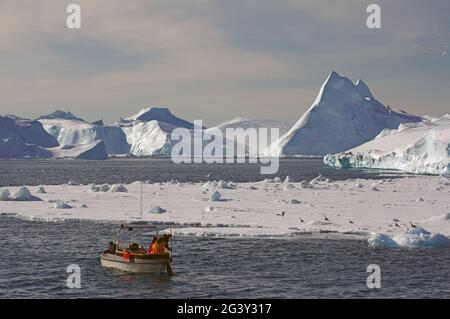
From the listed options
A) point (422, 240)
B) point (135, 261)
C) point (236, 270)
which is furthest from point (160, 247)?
point (422, 240)

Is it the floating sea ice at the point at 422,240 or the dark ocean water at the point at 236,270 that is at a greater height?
the floating sea ice at the point at 422,240

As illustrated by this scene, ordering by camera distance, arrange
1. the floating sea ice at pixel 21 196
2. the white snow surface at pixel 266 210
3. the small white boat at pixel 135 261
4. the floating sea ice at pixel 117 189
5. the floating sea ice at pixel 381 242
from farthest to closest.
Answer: the floating sea ice at pixel 117 189 < the floating sea ice at pixel 21 196 < the white snow surface at pixel 266 210 < the floating sea ice at pixel 381 242 < the small white boat at pixel 135 261

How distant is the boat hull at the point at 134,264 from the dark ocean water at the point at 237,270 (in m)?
0.49

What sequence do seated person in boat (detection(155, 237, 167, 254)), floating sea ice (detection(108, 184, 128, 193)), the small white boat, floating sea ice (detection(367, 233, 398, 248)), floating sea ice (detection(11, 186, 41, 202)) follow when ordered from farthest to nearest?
floating sea ice (detection(108, 184, 128, 193)), floating sea ice (detection(11, 186, 41, 202)), floating sea ice (detection(367, 233, 398, 248)), seated person in boat (detection(155, 237, 167, 254)), the small white boat

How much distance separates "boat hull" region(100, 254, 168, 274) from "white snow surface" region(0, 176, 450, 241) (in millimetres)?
11194

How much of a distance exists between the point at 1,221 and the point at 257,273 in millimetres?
29535

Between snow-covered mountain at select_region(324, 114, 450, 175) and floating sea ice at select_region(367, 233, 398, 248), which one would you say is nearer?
floating sea ice at select_region(367, 233, 398, 248)

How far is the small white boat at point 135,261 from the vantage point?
103ft

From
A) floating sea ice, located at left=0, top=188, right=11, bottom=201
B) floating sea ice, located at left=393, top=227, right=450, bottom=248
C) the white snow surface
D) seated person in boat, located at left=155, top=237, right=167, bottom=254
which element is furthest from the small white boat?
floating sea ice, located at left=0, top=188, right=11, bottom=201

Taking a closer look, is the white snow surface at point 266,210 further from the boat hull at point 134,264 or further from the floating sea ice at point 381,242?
the boat hull at point 134,264

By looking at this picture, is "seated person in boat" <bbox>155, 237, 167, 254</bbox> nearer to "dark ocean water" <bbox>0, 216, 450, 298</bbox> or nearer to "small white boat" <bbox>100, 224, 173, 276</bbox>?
"small white boat" <bbox>100, 224, 173, 276</bbox>

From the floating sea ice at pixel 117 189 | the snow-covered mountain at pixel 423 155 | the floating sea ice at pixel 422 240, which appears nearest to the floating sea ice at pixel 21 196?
the floating sea ice at pixel 117 189

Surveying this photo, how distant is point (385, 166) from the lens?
615 feet

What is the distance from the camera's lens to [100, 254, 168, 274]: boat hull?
31.5 meters
